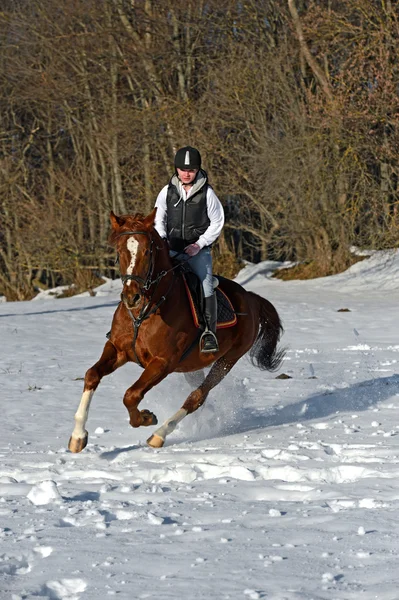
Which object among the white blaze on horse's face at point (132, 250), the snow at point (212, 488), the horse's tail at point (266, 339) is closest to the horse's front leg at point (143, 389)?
the snow at point (212, 488)

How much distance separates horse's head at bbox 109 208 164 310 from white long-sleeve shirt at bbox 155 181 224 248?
836 mm

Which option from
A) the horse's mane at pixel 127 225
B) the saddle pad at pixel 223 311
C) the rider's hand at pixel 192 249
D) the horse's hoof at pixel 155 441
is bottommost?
the horse's hoof at pixel 155 441

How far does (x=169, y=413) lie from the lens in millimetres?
8977

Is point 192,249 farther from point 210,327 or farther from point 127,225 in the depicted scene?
point 127,225

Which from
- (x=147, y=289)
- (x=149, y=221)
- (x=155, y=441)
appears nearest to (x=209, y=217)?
(x=149, y=221)

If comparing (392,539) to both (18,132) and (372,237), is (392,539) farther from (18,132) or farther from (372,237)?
(18,132)

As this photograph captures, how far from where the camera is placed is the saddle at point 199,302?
8.12m

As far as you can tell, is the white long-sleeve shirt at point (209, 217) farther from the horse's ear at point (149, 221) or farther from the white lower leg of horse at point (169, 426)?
the white lower leg of horse at point (169, 426)

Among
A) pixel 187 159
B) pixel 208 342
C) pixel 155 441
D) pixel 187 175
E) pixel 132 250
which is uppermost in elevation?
pixel 187 159

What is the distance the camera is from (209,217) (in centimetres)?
822

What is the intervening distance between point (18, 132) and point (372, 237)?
14780mm

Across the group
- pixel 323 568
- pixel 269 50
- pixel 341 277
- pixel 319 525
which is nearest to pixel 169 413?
pixel 319 525

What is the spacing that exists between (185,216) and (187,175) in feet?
1.24

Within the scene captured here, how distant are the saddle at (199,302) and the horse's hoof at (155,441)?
1070mm
